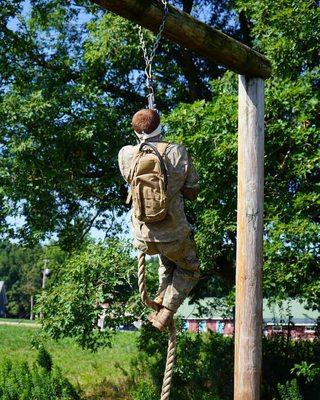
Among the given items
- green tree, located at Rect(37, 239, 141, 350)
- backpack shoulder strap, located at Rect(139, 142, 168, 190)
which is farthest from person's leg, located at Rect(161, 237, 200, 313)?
green tree, located at Rect(37, 239, 141, 350)

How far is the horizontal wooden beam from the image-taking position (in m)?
3.28

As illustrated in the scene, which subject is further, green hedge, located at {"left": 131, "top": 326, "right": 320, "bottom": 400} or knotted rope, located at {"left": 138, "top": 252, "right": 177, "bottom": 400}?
green hedge, located at {"left": 131, "top": 326, "right": 320, "bottom": 400}

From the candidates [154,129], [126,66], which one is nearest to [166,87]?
[126,66]

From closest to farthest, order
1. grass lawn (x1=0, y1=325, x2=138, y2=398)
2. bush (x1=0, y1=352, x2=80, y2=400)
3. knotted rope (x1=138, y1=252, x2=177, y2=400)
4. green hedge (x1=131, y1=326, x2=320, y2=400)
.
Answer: knotted rope (x1=138, y1=252, x2=177, y2=400) < bush (x1=0, y1=352, x2=80, y2=400) < green hedge (x1=131, y1=326, x2=320, y2=400) < grass lawn (x1=0, y1=325, x2=138, y2=398)

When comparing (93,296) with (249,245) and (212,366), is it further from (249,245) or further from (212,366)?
(249,245)

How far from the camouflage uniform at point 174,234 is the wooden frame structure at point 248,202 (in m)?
1.07

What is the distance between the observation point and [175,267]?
307 centimetres

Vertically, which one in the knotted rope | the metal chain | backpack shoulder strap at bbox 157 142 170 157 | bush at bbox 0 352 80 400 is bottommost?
bush at bbox 0 352 80 400

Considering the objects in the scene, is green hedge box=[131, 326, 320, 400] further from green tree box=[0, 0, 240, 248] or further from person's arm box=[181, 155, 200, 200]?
person's arm box=[181, 155, 200, 200]

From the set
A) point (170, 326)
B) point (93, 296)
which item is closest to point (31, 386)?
point (93, 296)

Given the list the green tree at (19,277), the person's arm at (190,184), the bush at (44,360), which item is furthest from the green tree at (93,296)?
the green tree at (19,277)

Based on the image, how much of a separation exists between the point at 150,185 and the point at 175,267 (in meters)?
0.47

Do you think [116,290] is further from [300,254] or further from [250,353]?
[250,353]

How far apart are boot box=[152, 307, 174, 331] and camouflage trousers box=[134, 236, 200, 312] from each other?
0.02 metres
